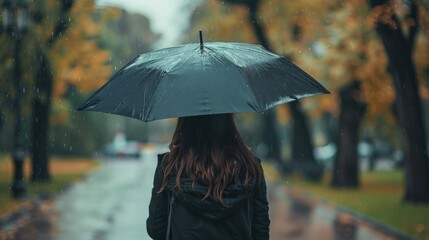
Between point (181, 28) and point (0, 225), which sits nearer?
point (0, 225)

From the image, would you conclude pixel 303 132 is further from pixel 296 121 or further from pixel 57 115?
pixel 57 115

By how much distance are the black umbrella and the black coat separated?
1.46 ft

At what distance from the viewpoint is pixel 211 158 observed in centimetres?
400

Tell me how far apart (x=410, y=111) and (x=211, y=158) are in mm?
15297

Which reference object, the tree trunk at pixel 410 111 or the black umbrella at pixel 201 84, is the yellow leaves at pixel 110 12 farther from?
the black umbrella at pixel 201 84

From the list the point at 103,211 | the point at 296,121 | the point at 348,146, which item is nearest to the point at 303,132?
the point at 296,121

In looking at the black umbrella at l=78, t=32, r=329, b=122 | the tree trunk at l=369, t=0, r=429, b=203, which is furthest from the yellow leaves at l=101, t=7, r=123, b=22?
the black umbrella at l=78, t=32, r=329, b=122

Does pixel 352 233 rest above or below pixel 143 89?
below

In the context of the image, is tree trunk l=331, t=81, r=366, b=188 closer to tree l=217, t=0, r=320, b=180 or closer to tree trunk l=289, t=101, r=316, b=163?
tree l=217, t=0, r=320, b=180

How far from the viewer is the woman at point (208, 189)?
3.91 meters

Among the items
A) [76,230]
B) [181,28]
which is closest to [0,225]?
[76,230]

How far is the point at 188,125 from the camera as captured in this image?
4152 mm

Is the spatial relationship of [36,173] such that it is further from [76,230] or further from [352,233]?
[352,233]

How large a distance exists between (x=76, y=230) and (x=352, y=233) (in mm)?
5021
